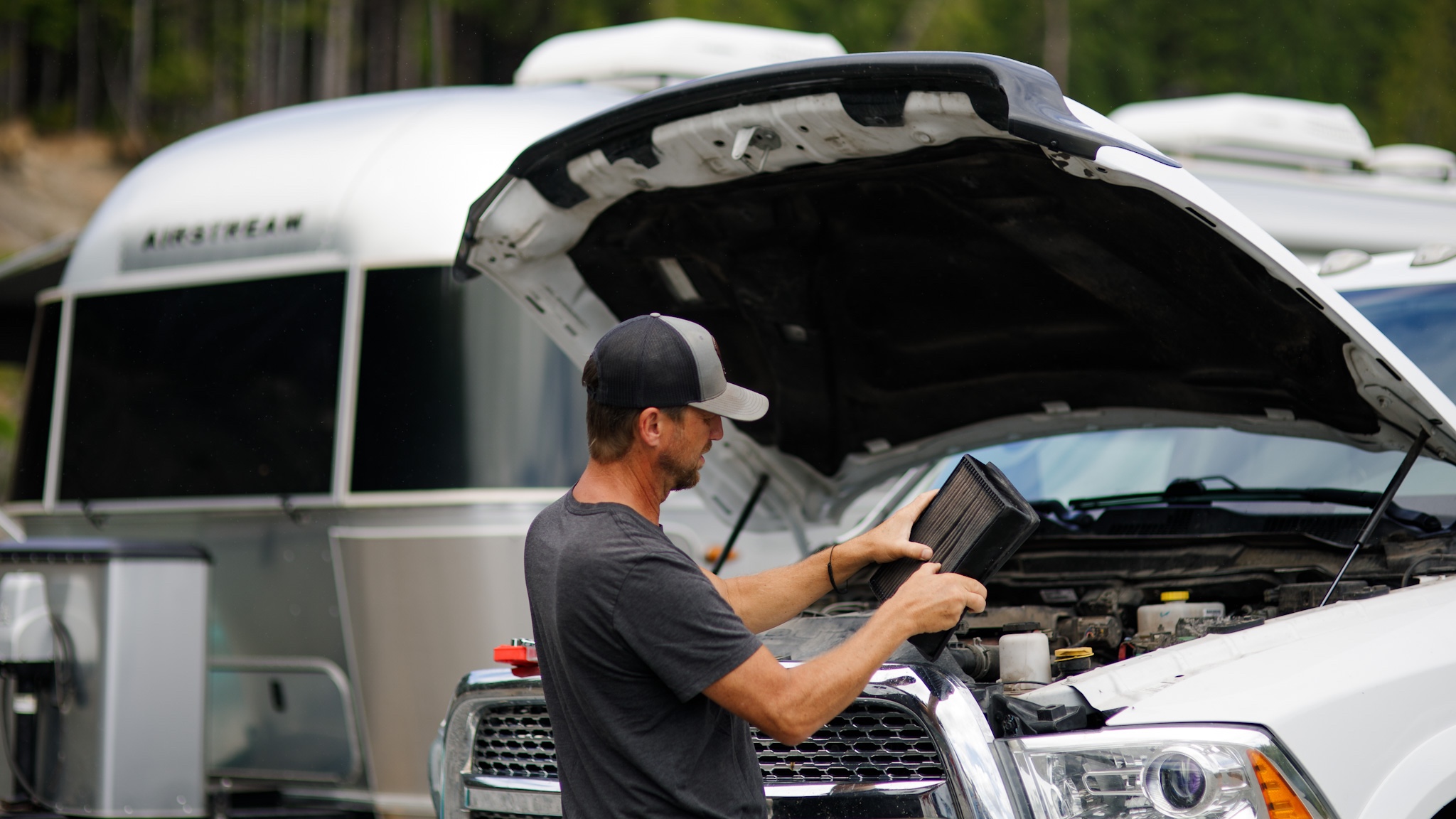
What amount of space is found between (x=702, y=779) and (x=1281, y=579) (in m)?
1.97

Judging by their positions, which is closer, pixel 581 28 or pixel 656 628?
pixel 656 628

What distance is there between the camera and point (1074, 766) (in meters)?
2.84

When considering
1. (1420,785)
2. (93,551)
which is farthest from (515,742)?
(93,551)

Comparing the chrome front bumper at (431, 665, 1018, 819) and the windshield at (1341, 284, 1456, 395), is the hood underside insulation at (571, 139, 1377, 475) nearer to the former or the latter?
the windshield at (1341, 284, 1456, 395)

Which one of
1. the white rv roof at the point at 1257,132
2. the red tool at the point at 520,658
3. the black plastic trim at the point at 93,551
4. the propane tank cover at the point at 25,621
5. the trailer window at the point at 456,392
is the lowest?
the red tool at the point at 520,658

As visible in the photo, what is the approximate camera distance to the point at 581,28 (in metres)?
31.0

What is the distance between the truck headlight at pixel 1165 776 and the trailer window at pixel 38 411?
5.69 metres

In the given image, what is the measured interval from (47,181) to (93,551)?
946 inches

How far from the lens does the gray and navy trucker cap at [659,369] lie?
265cm

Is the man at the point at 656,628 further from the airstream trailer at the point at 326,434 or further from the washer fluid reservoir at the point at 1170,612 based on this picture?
the airstream trailer at the point at 326,434

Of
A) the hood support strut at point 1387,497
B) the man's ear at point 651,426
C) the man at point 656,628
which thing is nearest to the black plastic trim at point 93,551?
the man at point 656,628

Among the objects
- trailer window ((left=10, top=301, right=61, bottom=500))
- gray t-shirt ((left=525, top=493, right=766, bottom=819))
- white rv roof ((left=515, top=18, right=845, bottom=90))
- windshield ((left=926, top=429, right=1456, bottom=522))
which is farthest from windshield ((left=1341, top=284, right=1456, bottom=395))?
trailer window ((left=10, top=301, right=61, bottom=500))

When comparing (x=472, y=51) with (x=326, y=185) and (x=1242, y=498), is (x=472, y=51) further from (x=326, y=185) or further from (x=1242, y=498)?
(x=1242, y=498)

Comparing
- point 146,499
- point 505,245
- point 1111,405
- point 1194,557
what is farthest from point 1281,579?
point 146,499
